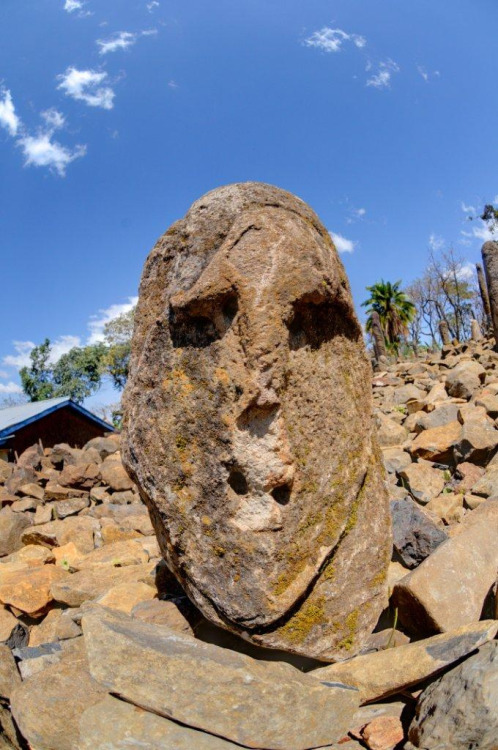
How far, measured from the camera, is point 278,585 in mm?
3031

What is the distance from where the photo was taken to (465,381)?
8172 mm

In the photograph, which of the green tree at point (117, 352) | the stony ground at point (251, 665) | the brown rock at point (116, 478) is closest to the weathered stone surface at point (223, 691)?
the stony ground at point (251, 665)

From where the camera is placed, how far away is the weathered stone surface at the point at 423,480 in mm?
5285

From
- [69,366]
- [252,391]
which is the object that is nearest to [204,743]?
[252,391]

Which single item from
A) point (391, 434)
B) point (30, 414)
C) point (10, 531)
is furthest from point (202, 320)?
point (30, 414)

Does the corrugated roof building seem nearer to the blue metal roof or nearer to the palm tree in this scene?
the blue metal roof

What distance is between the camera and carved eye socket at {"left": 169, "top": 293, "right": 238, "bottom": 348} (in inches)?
122

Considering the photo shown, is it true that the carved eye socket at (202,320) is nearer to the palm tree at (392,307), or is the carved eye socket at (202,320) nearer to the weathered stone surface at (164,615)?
the weathered stone surface at (164,615)

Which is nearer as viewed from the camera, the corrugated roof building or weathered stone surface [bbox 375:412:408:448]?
weathered stone surface [bbox 375:412:408:448]

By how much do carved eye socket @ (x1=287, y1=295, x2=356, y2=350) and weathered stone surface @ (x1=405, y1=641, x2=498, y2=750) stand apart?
175 centimetres

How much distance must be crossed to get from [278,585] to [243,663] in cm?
44

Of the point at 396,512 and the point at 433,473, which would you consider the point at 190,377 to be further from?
the point at 433,473

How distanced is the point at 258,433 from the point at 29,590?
2.91m

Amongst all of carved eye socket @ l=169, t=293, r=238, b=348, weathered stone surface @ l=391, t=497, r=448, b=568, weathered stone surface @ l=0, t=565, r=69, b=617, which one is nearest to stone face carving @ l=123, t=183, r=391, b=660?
carved eye socket @ l=169, t=293, r=238, b=348
